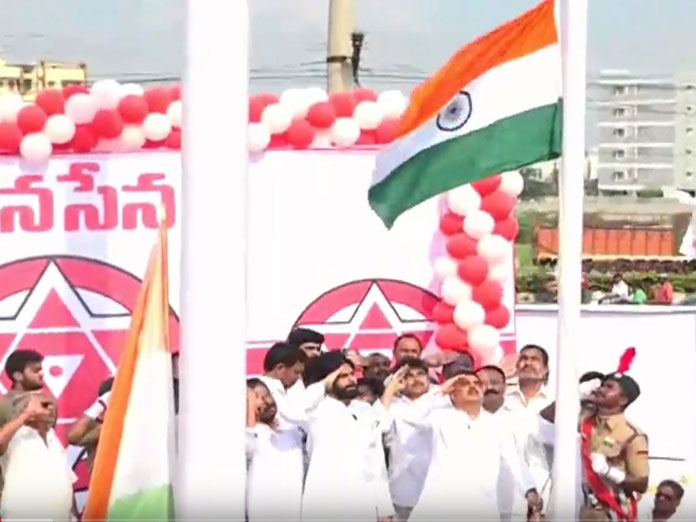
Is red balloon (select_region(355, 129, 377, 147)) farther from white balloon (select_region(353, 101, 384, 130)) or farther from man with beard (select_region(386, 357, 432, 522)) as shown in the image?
man with beard (select_region(386, 357, 432, 522))

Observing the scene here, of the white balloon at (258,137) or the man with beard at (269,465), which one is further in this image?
the white balloon at (258,137)

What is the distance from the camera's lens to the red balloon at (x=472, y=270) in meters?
6.44

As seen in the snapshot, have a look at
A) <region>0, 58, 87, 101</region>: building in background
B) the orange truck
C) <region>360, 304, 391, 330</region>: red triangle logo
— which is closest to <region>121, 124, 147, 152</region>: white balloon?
<region>360, 304, 391, 330</region>: red triangle logo

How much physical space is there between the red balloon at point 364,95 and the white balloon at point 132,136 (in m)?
1.13

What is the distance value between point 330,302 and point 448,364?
93 centimetres

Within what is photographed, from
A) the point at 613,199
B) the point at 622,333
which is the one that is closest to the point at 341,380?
the point at 622,333

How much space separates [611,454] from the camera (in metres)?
5.50

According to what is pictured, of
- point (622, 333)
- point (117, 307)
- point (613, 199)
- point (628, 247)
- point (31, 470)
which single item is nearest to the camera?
point (31, 470)

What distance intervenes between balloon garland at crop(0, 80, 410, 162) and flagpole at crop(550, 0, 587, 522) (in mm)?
1553

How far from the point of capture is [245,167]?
417 centimetres

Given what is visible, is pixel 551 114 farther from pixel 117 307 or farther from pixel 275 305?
pixel 117 307

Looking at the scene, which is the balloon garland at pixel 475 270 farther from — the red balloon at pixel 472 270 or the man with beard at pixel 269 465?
the man with beard at pixel 269 465

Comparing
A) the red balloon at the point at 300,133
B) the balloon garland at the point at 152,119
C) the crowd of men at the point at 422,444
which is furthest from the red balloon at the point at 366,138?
the crowd of men at the point at 422,444

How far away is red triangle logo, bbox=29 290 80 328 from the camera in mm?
6191
